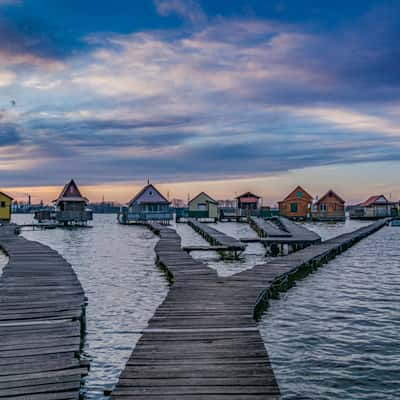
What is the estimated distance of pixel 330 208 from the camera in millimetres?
94625

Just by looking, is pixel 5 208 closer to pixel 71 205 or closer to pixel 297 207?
pixel 71 205

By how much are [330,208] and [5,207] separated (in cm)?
5809

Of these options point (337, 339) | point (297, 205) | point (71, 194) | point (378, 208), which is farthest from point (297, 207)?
point (337, 339)

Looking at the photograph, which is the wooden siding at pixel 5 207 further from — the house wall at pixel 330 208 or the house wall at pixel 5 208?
the house wall at pixel 330 208

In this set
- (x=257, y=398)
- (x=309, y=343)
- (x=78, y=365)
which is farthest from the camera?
(x=309, y=343)

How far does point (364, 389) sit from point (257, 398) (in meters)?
3.41

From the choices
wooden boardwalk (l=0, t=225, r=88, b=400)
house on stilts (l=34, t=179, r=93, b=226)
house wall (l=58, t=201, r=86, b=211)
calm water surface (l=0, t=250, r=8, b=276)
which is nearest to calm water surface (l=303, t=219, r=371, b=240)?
calm water surface (l=0, t=250, r=8, b=276)

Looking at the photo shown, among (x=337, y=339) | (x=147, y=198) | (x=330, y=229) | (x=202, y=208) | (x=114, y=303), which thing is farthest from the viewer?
(x=202, y=208)

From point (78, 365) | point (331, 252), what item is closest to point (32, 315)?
point (78, 365)

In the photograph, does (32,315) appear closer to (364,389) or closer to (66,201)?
(364,389)

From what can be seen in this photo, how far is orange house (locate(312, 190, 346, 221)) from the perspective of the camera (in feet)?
308

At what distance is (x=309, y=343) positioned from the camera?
11836 millimetres

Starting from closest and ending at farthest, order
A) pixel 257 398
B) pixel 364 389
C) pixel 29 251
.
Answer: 1. pixel 257 398
2. pixel 364 389
3. pixel 29 251

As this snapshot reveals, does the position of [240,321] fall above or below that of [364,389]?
above
